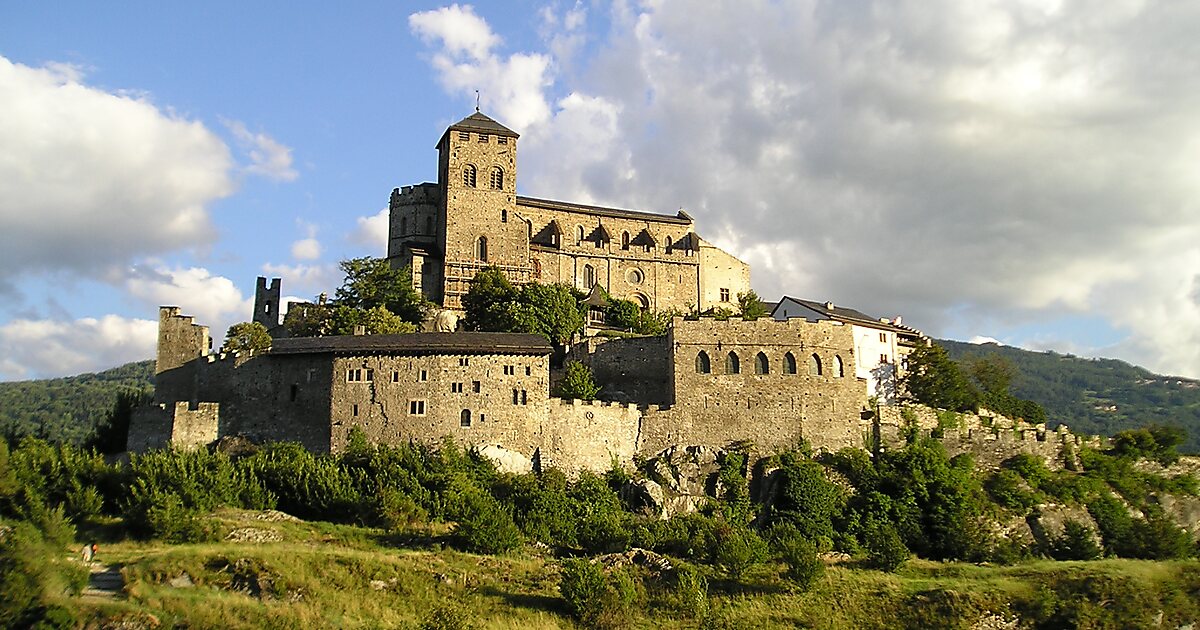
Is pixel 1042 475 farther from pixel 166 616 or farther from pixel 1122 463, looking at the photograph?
pixel 166 616

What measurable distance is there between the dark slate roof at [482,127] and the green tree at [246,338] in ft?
86.1

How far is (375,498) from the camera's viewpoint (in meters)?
45.7

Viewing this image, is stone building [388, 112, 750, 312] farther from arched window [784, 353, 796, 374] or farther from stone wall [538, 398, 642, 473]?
arched window [784, 353, 796, 374]

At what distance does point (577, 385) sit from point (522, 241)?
1218 inches

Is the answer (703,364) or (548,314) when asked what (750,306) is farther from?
(703,364)

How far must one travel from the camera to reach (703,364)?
5575 centimetres

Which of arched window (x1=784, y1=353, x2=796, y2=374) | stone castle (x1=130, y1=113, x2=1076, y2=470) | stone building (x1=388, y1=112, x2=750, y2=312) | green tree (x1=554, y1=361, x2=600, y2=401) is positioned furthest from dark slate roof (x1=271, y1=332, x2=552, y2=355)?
stone building (x1=388, y1=112, x2=750, y2=312)

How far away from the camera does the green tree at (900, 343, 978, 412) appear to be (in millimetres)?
64125

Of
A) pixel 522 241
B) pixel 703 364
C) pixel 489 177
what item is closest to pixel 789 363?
pixel 703 364

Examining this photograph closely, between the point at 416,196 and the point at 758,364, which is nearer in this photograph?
the point at 758,364

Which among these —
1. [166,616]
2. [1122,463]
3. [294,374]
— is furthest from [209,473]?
[1122,463]

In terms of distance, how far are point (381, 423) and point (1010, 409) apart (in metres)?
43.6

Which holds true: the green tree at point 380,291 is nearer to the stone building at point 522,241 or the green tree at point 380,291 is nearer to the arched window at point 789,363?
the stone building at point 522,241

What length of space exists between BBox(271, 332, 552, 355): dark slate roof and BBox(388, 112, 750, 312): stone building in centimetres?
2486
